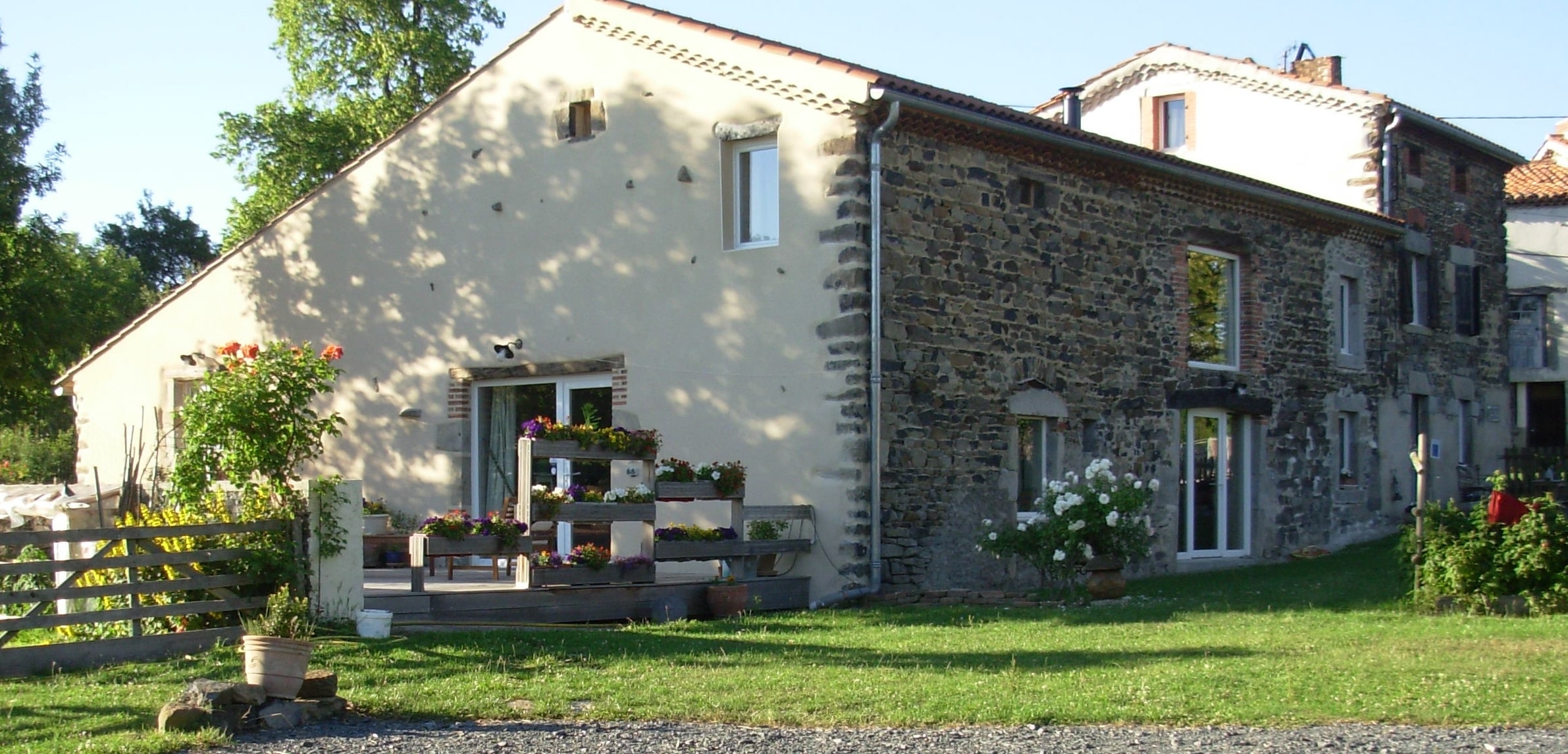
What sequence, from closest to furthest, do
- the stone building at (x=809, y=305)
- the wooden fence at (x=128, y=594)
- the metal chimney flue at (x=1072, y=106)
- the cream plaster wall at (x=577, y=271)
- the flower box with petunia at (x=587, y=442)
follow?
1. the wooden fence at (x=128, y=594)
2. the flower box with petunia at (x=587, y=442)
3. the stone building at (x=809, y=305)
4. the cream plaster wall at (x=577, y=271)
5. the metal chimney flue at (x=1072, y=106)

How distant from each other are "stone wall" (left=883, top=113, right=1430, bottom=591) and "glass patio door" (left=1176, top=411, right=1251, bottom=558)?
0.62 feet

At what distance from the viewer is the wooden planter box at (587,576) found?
11.0 m

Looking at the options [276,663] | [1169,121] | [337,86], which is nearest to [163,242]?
[337,86]

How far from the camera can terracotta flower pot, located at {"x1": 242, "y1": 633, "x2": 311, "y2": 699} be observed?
7145mm

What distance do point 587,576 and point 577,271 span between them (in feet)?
14.0

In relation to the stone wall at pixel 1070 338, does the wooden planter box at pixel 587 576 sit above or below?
below

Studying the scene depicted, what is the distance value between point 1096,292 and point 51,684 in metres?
10.3

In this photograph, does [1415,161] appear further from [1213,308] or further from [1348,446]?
[1213,308]

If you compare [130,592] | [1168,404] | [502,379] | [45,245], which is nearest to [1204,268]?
[1168,404]

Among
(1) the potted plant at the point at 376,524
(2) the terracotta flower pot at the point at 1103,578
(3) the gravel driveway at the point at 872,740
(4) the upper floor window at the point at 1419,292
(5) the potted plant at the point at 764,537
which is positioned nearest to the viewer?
(3) the gravel driveway at the point at 872,740

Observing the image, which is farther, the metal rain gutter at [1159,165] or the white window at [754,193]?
the white window at [754,193]

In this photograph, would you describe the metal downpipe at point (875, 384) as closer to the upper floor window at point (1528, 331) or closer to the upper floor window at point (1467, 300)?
the upper floor window at point (1467, 300)

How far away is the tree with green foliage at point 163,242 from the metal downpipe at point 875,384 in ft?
122

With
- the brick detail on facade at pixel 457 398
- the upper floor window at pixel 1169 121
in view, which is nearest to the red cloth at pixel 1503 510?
the brick detail on facade at pixel 457 398
